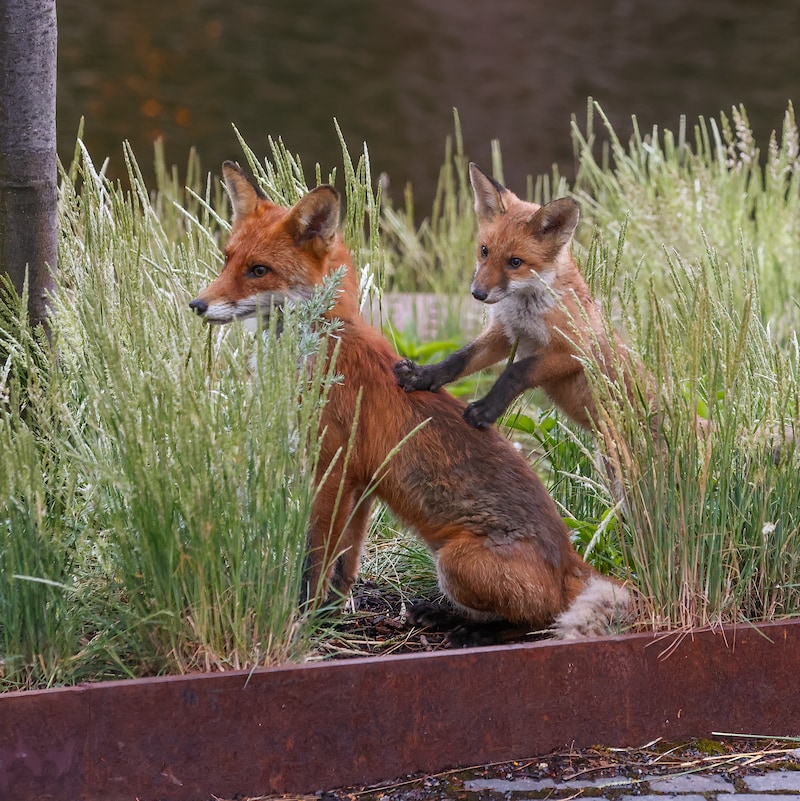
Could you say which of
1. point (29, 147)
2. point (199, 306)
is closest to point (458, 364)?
point (199, 306)

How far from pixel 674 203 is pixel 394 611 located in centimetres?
368

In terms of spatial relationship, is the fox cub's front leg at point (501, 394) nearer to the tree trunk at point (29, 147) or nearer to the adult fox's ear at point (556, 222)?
the adult fox's ear at point (556, 222)

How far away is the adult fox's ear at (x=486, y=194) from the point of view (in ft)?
14.3

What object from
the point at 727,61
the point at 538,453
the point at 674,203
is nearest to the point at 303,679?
the point at 538,453

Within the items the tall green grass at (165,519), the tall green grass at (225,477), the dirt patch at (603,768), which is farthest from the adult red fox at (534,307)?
the dirt patch at (603,768)

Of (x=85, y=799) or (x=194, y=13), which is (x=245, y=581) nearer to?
(x=85, y=799)

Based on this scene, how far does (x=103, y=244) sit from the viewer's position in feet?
12.8

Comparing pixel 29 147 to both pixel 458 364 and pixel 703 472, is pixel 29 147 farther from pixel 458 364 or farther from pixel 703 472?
pixel 703 472

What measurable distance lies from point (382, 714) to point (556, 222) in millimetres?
1896

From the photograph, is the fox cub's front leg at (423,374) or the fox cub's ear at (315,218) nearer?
the fox cub's ear at (315,218)

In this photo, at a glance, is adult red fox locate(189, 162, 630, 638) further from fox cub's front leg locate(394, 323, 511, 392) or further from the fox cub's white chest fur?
the fox cub's white chest fur

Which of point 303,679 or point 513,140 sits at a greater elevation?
point 513,140

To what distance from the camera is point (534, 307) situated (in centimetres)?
413

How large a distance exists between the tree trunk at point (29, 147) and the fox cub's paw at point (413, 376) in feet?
3.71
